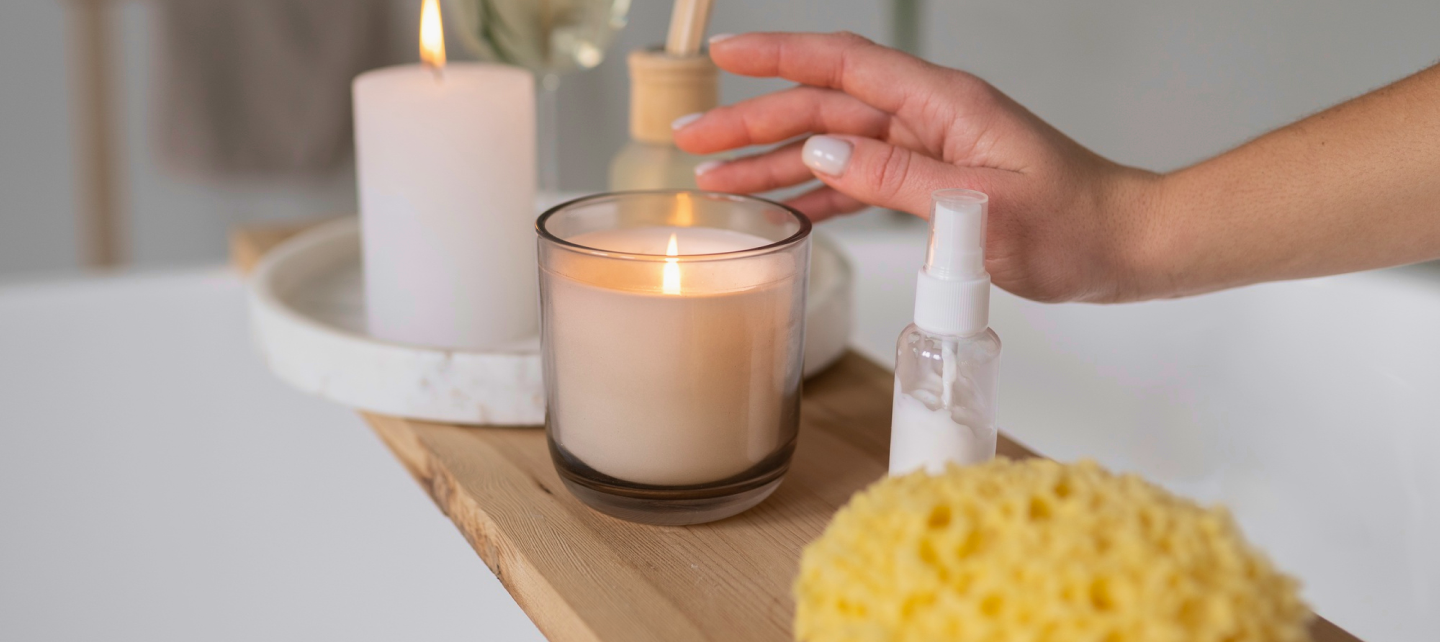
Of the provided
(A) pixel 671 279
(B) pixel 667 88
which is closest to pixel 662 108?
(B) pixel 667 88

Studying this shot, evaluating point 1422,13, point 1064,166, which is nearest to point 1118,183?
A: point 1064,166

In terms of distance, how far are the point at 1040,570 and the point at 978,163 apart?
27 centimetres

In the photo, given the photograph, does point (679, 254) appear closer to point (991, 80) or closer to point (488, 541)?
point (488, 541)

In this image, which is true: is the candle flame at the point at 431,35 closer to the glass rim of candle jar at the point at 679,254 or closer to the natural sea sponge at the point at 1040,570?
the glass rim of candle jar at the point at 679,254

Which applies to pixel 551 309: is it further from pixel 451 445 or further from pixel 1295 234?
pixel 1295 234

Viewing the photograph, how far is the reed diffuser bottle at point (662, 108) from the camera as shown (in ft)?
2.01

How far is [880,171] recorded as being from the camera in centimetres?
50

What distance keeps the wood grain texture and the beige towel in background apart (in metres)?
1.46

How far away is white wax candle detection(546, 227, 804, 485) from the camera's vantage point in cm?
41

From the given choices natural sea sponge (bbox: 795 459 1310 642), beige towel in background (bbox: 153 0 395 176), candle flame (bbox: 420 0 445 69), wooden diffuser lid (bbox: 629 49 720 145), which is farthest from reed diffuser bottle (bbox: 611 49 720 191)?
beige towel in background (bbox: 153 0 395 176)

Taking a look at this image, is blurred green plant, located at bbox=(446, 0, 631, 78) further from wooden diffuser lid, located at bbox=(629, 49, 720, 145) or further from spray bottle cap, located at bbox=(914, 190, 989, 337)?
spray bottle cap, located at bbox=(914, 190, 989, 337)

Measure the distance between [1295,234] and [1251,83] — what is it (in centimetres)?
93

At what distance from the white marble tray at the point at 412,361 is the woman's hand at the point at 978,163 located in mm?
82

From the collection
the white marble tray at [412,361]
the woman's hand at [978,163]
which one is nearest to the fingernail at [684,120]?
the woman's hand at [978,163]
